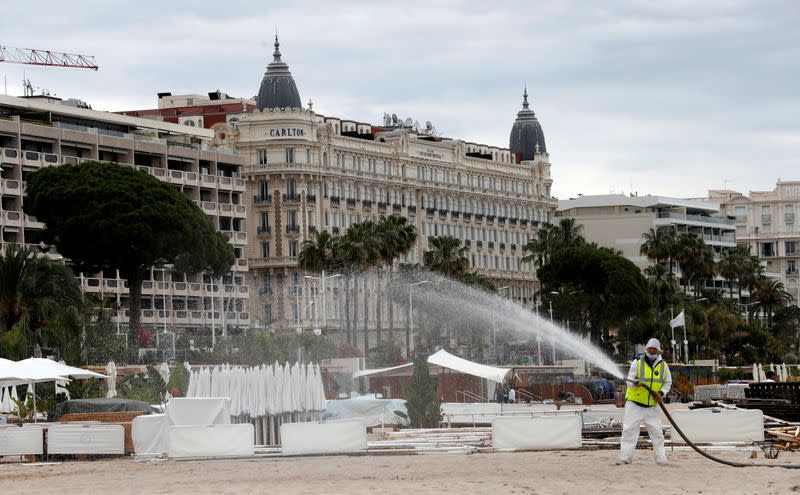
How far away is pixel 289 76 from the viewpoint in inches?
5546

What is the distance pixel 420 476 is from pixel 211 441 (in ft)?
24.0

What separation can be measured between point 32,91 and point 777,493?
105879 millimetres

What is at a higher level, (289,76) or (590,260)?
(289,76)

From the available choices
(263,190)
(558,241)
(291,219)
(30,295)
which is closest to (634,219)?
(558,241)

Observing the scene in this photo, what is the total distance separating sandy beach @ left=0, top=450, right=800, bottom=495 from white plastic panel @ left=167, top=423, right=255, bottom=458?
1.56 ft

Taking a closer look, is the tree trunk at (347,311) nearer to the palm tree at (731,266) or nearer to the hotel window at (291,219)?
the hotel window at (291,219)

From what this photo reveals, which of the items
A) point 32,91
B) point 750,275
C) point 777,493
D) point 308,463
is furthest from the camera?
point 750,275

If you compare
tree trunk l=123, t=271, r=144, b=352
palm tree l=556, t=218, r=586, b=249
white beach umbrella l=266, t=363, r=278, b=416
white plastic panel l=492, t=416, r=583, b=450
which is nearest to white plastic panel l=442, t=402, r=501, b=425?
white beach umbrella l=266, t=363, r=278, b=416

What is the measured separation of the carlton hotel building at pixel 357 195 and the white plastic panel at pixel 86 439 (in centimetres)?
8031

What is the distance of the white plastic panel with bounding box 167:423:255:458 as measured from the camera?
1391 inches

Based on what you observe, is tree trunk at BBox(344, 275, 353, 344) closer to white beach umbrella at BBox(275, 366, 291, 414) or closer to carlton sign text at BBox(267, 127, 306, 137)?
carlton sign text at BBox(267, 127, 306, 137)

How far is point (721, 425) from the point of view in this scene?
3528 cm

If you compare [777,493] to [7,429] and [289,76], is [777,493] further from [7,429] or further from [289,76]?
[289,76]

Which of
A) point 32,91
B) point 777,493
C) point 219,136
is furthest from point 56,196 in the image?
point 777,493
